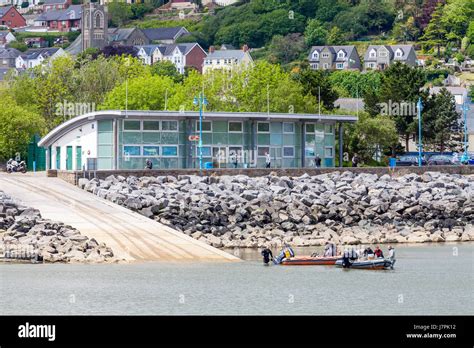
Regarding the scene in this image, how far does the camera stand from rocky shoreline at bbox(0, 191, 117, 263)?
59.6 metres

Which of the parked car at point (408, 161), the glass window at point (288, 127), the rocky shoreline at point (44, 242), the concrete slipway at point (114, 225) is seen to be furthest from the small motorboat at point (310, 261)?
the parked car at point (408, 161)

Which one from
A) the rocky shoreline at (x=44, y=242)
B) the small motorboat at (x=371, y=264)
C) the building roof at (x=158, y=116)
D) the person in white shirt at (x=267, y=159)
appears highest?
the building roof at (x=158, y=116)

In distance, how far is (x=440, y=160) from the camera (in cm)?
11219

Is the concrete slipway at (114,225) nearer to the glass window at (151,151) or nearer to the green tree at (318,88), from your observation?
the glass window at (151,151)

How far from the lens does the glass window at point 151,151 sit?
84.8 metres

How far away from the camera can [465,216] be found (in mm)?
81375

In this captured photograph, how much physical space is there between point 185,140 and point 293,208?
13.2 m

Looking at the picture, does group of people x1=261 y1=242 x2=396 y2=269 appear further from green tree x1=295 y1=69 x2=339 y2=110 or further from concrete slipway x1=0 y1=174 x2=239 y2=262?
green tree x1=295 y1=69 x2=339 y2=110

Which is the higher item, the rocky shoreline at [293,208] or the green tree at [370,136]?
the green tree at [370,136]

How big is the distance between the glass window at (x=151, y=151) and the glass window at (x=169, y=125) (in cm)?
135

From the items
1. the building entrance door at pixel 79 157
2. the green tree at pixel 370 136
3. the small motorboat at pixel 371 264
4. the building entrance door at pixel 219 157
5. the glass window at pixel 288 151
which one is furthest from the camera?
the green tree at pixel 370 136
